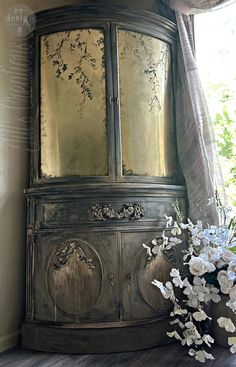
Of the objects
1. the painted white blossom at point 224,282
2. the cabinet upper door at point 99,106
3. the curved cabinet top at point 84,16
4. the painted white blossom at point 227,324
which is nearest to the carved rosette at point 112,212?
the cabinet upper door at point 99,106

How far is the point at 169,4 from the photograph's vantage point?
2236 mm

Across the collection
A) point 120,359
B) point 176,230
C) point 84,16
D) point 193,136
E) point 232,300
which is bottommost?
point 120,359

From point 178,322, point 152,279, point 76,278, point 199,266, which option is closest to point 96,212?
point 76,278

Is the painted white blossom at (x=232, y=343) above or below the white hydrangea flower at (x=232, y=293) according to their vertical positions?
below

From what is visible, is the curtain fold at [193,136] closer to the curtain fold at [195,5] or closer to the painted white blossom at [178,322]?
the curtain fold at [195,5]

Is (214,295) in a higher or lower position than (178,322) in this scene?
higher

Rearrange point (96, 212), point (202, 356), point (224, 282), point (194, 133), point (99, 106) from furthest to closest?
point (194, 133), point (99, 106), point (96, 212), point (224, 282), point (202, 356)

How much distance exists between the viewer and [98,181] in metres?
1.85

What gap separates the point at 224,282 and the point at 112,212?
2.03 feet

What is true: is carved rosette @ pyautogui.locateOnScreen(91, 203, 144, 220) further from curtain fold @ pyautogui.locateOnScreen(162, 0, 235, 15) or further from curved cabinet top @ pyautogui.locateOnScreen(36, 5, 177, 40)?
curtain fold @ pyautogui.locateOnScreen(162, 0, 235, 15)

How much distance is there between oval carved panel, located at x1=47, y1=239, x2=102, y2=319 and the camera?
178cm

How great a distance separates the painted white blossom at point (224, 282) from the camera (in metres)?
1.69

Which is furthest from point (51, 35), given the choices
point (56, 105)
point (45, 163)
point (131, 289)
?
point (131, 289)

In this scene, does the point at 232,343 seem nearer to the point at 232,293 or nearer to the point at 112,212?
the point at 232,293
